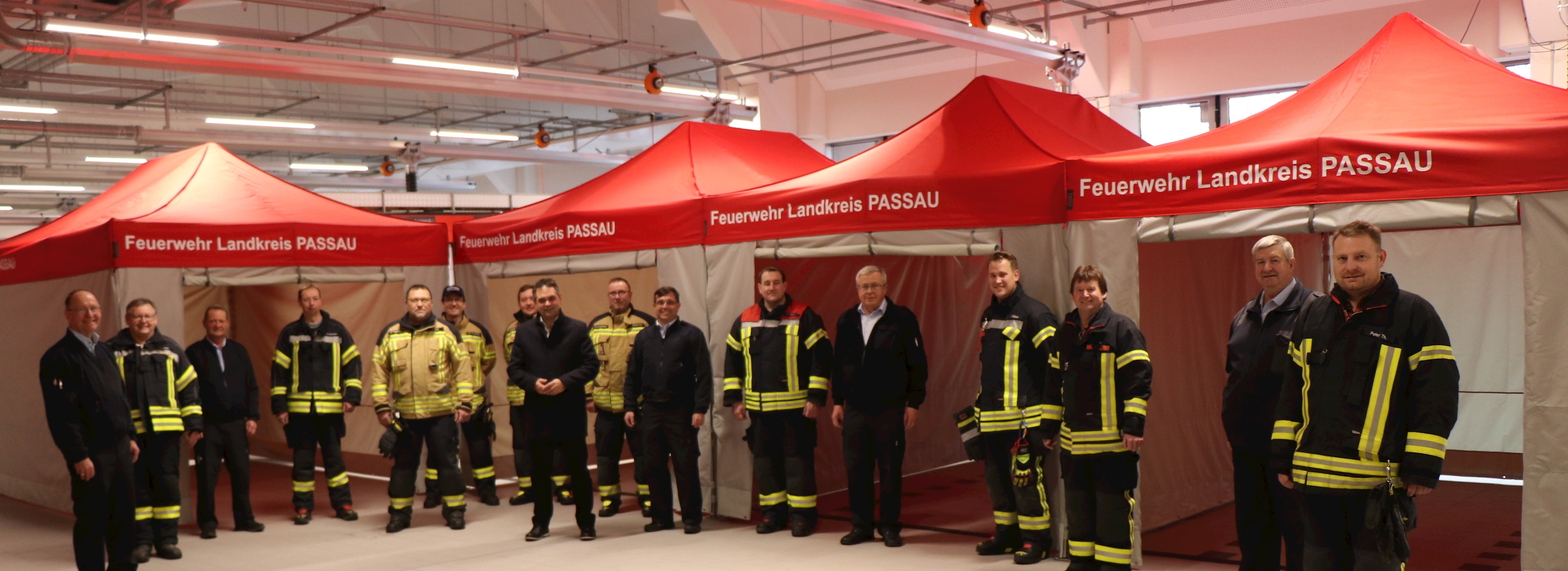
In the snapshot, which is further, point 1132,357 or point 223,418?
point 223,418

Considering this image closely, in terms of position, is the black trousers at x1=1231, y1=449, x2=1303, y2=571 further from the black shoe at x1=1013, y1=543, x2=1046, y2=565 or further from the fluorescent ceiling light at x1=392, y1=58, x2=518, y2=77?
the fluorescent ceiling light at x1=392, y1=58, x2=518, y2=77

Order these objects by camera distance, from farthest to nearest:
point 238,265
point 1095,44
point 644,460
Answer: point 1095,44, point 238,265, point 644,460

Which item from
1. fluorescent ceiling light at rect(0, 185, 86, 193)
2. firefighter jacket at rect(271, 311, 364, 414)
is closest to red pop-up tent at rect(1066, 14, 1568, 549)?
firefighter jacket at rect(271, 311, 364, 414)

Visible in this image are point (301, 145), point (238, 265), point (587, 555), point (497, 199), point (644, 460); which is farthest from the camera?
point (497, 199)

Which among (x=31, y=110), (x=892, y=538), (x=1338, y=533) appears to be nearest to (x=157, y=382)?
(x=892, y=538)

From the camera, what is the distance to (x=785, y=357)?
6316mm

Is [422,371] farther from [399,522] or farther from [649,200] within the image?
[649,200]

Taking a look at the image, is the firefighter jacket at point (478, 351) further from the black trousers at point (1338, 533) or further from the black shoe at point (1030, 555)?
the black trousers at point (1338, 533)

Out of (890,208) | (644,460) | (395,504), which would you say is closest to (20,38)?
(395,504)

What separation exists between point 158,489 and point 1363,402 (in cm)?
596

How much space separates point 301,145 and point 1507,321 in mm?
14515

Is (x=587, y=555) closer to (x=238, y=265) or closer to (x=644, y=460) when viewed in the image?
(x=644, y=460)

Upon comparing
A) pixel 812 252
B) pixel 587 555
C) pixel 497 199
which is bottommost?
pixel 587 555

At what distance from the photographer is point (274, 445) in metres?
10.7
